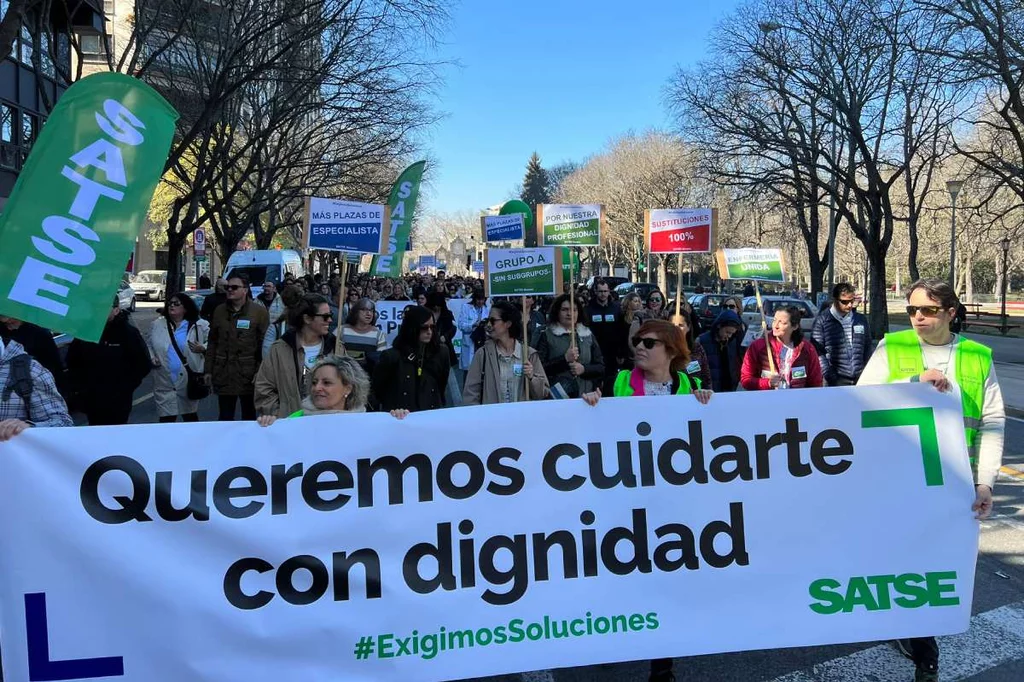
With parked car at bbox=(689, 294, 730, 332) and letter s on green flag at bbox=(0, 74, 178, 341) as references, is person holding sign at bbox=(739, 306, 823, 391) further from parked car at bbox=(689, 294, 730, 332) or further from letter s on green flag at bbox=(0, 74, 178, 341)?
parked car at bbox=(689, 294, 730, 332)

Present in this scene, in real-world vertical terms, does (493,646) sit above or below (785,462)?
below

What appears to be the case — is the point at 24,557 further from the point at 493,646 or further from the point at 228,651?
the point at 493,646

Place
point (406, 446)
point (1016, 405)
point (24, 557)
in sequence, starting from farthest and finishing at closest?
point (1016, 405)
point (406, 446)
point (24, 557)

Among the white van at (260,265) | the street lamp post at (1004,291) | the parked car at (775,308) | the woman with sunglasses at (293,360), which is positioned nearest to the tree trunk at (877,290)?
the parked car at (775,308)

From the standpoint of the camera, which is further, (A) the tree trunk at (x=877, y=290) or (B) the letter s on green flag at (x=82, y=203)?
(A) the tree trunk at (x=877, y=290)

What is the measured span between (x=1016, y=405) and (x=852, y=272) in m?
62.8

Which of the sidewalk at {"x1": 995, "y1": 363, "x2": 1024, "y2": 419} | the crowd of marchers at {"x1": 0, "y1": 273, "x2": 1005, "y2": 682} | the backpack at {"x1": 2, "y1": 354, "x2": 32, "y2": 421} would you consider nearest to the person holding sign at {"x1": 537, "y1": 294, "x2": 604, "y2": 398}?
the crowd of marchers at {"x1": 0, "y1": 273, "x2": 1005, "y2": 682}

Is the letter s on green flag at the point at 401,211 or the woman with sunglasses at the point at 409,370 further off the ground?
the letter s on green flag at the point at 401,211

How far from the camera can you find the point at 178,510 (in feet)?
11.4

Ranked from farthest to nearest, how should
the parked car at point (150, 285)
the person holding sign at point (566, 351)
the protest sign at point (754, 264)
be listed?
the parked car at point (150, 285) < the protest sign at point (754, 264) < the person holding sign at point (566, 351)

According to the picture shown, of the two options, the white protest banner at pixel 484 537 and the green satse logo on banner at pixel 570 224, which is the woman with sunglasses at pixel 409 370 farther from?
the green satse logo on banner at pixel 570 224

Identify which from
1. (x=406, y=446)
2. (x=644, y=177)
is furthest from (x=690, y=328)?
(x=644, y=177)

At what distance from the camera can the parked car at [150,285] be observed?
156 ft

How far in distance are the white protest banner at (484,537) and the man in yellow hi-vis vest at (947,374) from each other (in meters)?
0.09
